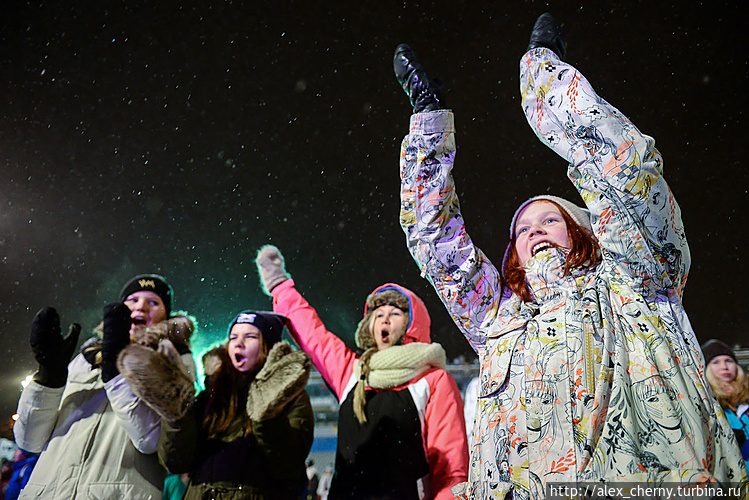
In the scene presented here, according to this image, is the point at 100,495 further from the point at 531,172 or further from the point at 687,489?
Answer: the point at 531,172

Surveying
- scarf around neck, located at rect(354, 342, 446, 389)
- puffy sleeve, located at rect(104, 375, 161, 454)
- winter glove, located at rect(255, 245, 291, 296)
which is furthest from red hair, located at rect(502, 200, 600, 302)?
winter glove, located at rect(255, 245, 291, 296)

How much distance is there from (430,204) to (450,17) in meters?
2.68

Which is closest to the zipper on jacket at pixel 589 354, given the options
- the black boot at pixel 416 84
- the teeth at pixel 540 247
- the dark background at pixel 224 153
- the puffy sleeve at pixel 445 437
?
the teeth at pixel 540 247

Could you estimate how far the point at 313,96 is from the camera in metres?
3.80

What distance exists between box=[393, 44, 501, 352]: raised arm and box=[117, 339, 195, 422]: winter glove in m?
1.08

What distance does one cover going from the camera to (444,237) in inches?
50.3

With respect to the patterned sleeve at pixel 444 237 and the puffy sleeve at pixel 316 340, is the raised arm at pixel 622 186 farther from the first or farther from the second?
the puffy sleeve at pixel 316 340

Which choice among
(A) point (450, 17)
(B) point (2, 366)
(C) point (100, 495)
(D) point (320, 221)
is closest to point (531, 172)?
(A) point (450, 17)

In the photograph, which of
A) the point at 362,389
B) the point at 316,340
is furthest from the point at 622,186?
the point at 316,340

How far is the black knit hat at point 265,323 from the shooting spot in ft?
6.95

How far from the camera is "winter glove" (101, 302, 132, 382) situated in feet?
6.13

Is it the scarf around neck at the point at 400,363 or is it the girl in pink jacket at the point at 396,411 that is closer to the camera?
the girl in pink jacket at the point at 396,411

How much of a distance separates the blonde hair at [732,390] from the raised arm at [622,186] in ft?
6.01

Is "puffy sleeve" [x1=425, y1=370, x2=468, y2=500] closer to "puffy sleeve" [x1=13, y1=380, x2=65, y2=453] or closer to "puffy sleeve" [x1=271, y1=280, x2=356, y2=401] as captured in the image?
"puffy sleeve" [x1=271, y1=280, x2=356, y2=401]
